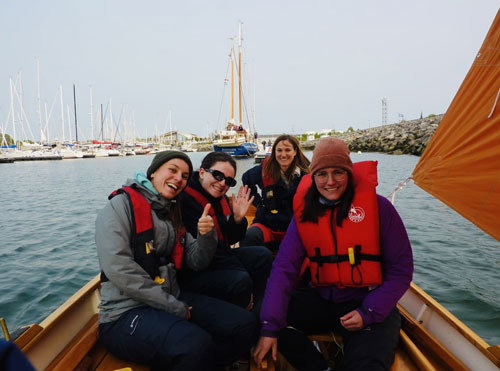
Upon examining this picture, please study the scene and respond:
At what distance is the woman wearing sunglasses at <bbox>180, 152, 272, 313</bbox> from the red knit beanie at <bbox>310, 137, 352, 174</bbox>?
885 millimetres

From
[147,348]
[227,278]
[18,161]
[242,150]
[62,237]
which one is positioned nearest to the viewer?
[147,348]

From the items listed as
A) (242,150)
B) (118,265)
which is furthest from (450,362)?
(242,150)

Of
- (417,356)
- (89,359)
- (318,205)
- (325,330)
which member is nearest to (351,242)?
(318,205)

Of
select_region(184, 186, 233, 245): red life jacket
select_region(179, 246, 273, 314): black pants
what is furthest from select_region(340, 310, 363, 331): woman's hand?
select_region(184, 186, 233, 245): red life jacket

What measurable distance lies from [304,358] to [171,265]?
3.48ft

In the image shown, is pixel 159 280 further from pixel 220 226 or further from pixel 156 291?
pixel 220 226

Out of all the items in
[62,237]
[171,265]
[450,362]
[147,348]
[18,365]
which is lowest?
[62,237]

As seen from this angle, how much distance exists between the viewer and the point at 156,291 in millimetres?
1919

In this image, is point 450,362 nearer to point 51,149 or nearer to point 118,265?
point 118,265

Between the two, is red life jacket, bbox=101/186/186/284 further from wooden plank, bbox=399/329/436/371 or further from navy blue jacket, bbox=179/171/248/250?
wooden plank, bbox=399/329/436/371

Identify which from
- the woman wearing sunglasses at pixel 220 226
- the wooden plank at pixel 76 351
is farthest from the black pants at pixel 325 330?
the wooden plank at pixel 76 351

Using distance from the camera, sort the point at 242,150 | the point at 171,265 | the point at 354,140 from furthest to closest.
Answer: the point at 354,140 < the point at 242,150 < the point at 171,265

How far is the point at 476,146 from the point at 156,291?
2.56 meters

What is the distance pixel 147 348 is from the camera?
179cm
